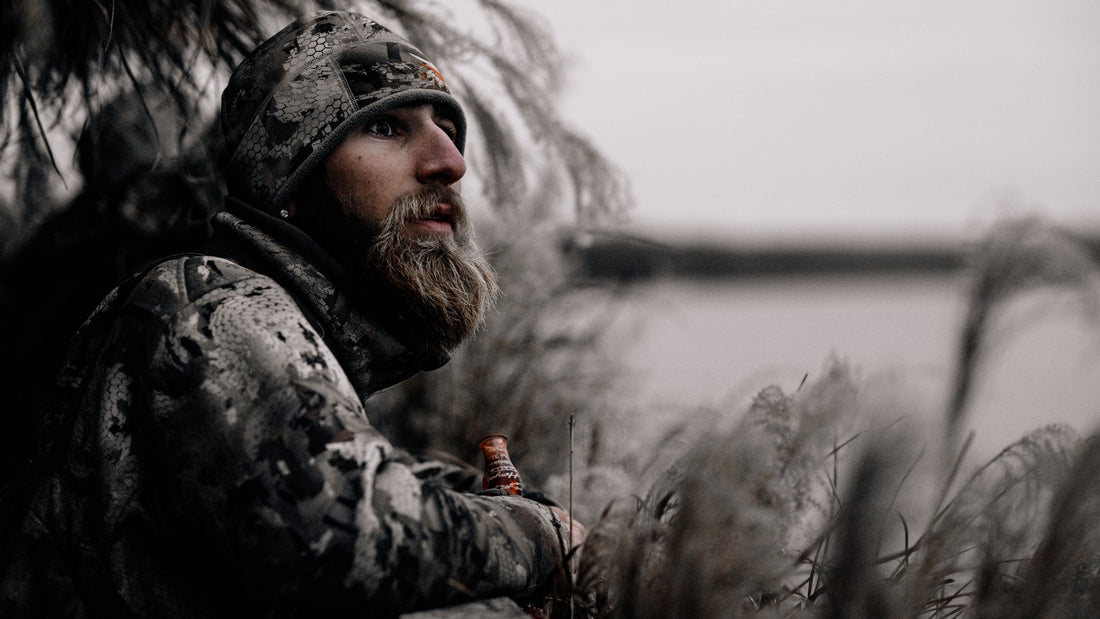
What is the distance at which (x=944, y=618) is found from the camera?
151 centimetres

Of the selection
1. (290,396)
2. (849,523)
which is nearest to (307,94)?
(290,396)

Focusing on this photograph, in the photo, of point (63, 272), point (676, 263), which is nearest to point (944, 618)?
point (63, 272)

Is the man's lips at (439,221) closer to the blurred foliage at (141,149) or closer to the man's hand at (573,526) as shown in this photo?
the man's hand at (573,526)

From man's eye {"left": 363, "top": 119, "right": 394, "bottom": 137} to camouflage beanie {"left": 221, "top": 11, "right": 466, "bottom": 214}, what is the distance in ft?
0.13

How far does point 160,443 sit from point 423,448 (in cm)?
251

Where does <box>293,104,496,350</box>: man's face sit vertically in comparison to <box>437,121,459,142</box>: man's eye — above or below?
below

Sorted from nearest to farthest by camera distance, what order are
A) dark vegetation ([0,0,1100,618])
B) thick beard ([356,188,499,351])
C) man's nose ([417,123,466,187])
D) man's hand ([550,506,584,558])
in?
dark vegetation ([0,0,1100,618]), man's hand ([550,506,584,558]), thick beard ([356,188,499,351]), man's nose ([417,123,466,187])

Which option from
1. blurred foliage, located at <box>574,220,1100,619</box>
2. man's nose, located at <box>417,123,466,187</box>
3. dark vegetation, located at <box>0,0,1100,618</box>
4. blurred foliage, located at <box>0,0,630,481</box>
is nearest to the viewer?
blurred foliage, located at <box>574,220,1100,619</box>

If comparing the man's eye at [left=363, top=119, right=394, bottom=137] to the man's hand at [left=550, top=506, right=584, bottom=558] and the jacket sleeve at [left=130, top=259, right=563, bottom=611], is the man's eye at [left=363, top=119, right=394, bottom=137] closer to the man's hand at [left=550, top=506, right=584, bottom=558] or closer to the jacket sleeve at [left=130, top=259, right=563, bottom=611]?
the jacket sleeve at [left=130, top=259, right=563, bottom=611]

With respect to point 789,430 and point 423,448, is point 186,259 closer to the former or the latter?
point 789,430

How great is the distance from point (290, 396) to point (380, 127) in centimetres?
79

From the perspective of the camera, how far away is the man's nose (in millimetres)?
1843

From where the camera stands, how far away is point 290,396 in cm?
125

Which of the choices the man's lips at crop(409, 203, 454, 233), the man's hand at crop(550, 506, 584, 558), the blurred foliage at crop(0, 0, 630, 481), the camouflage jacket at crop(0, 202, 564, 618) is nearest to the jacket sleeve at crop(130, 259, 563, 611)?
the camouflage jacket at crop(0, 202, 564, 618)
